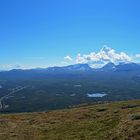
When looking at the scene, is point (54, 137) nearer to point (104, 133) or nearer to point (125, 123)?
point (104, 133)

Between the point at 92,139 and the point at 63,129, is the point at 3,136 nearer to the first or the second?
Result: the point at 63,129

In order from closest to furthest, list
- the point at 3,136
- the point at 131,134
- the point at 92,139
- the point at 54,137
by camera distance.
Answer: the point at 131,134 < the point at 92,139 < the point at 54,137 < the point at 3,136

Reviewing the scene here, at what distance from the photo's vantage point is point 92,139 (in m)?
28.1

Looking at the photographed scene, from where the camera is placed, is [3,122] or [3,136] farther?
[3,122]

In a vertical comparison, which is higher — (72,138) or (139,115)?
(139,115)

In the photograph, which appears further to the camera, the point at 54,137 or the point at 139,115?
the point at 54,137

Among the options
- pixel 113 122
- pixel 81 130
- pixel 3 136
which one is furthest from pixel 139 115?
pixel 3 136

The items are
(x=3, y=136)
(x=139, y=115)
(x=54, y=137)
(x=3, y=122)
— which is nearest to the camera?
(x=139, y=115)

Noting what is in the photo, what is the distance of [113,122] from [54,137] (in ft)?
22.1

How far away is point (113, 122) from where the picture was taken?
34.1 m

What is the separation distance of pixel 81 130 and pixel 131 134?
9999 mm

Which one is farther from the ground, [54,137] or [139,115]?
[139,115]

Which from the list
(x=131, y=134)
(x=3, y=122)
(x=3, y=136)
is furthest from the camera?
(x=3, y=122)

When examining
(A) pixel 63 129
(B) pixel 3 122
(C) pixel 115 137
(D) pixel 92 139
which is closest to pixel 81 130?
(A) pixel 63 129
